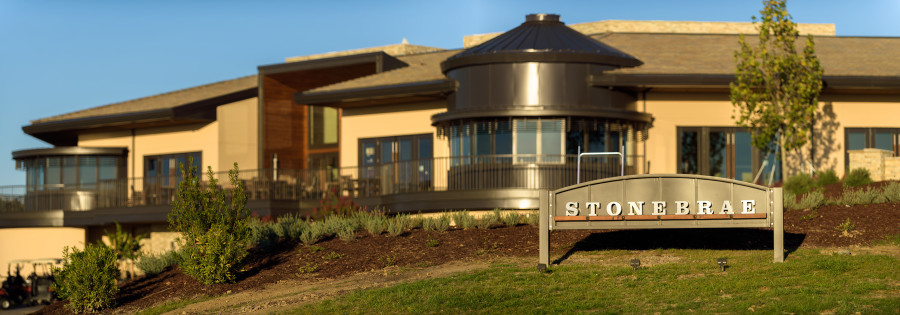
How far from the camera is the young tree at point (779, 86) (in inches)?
1217

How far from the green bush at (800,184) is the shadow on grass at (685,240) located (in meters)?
5.83

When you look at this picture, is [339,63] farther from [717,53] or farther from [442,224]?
[442,224]

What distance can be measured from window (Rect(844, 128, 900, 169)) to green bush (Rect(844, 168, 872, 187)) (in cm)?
378

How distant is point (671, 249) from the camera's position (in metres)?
22.9

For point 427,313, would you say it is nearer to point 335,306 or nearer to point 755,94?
point 335,306

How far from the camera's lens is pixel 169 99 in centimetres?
4456

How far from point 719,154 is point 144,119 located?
62.4ft

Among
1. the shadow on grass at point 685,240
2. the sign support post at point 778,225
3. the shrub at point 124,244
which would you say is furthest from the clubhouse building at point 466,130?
the sign support post at point 778,225

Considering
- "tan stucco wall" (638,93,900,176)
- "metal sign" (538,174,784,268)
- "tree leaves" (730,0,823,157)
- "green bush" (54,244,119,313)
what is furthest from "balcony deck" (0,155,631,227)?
"metal sign" (538,174,784,268)

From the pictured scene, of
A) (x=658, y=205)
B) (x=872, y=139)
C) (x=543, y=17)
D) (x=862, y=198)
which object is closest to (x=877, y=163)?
(x=872, y=139)

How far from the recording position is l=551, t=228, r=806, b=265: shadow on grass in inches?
Answer: 912

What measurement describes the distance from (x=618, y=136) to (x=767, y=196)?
1158 centimetres

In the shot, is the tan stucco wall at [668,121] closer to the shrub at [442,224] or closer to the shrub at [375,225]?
the shrub at [442,224]

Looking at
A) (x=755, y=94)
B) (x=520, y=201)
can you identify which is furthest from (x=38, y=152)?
(x=755, y=94)
